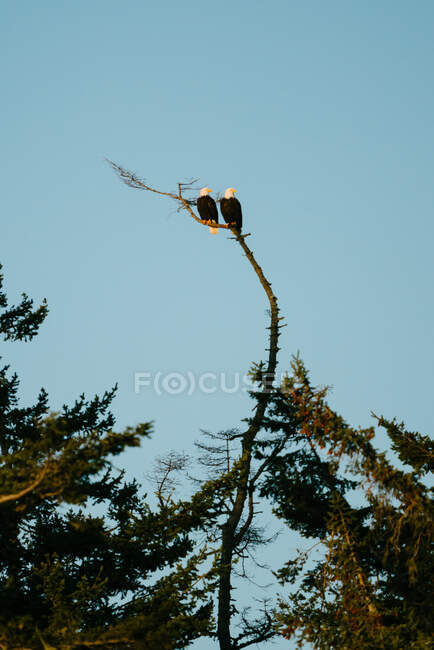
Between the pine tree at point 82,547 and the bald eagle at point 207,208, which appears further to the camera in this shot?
the bald eagle at point 207,208

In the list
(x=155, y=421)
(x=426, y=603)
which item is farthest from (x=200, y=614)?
(x=155, y=421)

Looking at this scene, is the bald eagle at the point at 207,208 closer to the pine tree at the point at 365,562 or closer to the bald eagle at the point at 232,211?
the bald eagle at the point at 232,211

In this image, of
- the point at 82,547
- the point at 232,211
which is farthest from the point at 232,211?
the point at 82,547

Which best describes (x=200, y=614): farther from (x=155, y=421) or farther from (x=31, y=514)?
(x=155, y=421)

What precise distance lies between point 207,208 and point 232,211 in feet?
2.44

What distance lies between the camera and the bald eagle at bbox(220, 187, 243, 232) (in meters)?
17.2

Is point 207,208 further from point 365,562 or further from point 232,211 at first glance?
point 365,562

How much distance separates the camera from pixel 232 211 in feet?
56.5

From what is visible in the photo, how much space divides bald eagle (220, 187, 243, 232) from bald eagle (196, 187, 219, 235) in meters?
0.33

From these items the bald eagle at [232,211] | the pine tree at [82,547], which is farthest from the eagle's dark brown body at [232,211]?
the pine tree at [82,547]

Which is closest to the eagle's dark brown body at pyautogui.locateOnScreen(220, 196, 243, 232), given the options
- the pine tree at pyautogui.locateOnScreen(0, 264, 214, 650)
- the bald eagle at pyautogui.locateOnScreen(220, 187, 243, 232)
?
the bald eagle at pyautogui.locateOnScreen(220, 187, 243, 232)

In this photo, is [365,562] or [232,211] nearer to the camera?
[365,562]

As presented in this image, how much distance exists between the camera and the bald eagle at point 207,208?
57.3 ft

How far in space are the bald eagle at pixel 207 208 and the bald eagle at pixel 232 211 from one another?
0.33 metres
